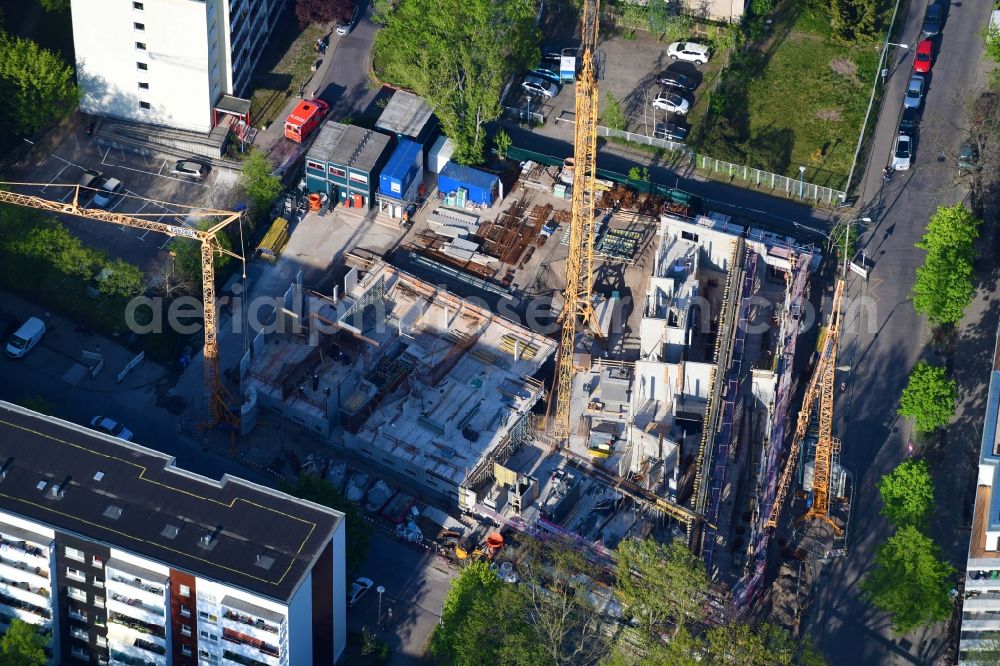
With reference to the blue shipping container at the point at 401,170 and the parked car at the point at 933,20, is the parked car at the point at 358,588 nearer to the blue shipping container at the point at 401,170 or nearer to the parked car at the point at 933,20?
the blue shipping container at the point at 401,170

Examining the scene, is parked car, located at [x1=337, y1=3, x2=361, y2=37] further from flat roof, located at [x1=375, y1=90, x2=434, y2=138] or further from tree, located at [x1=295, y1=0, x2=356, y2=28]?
flat roof, located at [x1=375, y1=90, x2=434, y2=138]

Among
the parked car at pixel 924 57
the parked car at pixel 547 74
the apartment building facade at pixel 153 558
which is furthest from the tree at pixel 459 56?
the apartment building facade at pixel 153 558

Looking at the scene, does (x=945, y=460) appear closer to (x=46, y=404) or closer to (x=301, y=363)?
(x=301, y=363)

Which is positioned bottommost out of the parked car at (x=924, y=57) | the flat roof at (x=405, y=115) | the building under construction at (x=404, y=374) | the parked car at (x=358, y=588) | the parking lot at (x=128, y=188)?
the parked car at (x=358, y=588)

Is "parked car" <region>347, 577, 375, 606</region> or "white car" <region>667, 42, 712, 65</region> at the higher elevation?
"white car" <region>667, 42, 712, 65</region>

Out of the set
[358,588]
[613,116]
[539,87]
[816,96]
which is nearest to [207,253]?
[358,588]

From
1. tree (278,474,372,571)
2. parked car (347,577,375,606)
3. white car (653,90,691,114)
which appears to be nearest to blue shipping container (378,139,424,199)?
white car (653,90,691,114)

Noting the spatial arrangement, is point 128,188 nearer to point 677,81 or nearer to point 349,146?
point 349,146
